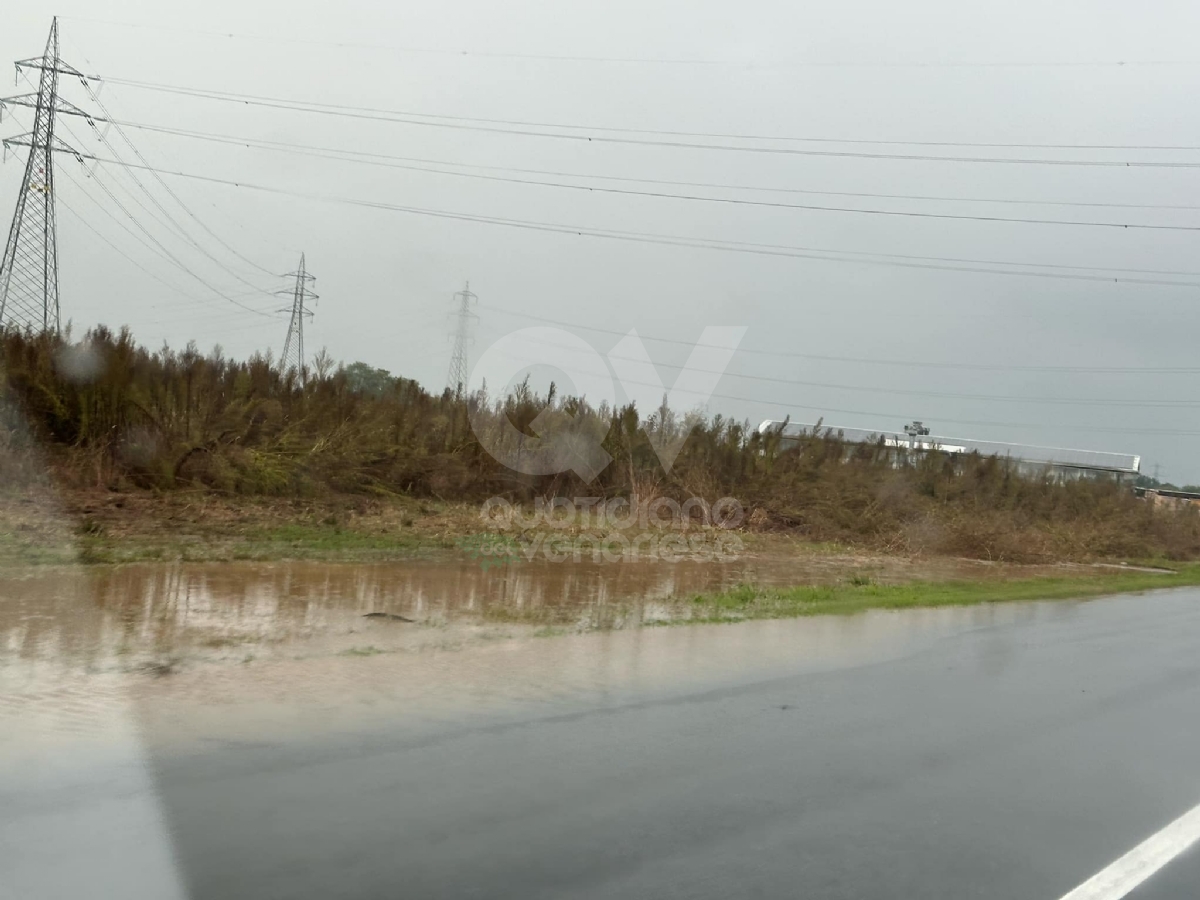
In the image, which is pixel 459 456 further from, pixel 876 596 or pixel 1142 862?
pixel 1142 862

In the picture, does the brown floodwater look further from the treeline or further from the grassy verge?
the treeline

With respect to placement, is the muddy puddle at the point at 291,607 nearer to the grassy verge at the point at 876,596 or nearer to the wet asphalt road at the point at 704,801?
the grassy verge at the point at 876,596

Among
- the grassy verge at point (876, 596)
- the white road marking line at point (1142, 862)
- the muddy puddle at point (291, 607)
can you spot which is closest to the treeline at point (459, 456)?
the muddy puddle at point (291, 607)

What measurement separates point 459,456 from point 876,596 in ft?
41.6

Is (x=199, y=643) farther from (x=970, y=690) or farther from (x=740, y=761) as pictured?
(x=970, y=690)

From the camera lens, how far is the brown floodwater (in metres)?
7.60

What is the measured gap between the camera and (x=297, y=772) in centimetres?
617

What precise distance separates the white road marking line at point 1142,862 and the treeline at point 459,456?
17.8 m

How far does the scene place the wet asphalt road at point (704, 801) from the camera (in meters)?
4.93

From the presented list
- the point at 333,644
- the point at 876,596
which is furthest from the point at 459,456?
the point at 333,644

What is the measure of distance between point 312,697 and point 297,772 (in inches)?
76.7

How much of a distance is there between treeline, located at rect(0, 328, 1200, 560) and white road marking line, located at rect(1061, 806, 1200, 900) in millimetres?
17797

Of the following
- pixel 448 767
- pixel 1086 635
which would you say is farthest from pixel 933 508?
pixel 448 767

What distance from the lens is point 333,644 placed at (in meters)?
10.4
